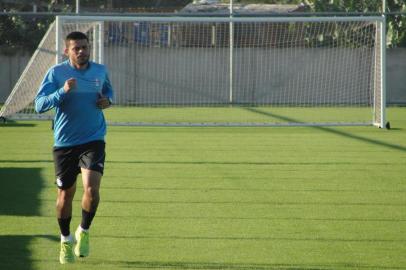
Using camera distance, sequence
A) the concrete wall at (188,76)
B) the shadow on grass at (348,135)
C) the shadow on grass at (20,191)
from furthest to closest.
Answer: the concrete wall at (188,76)
the shadow on grass at (348,135)
the shadow on grass at (20,191)

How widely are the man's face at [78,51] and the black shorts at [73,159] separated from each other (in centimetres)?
70

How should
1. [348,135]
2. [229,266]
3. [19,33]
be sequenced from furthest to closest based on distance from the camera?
[19,33]
[348,135]
[229,266]

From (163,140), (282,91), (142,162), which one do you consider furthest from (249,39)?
(142,162)

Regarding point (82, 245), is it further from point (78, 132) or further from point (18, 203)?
point (18, 203)

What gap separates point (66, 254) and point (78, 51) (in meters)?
1.69

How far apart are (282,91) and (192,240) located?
22.5 m

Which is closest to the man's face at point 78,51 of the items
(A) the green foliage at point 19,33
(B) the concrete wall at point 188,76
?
(B) the concrete wall at point 188,76

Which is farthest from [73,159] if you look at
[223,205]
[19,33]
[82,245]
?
[19,33]

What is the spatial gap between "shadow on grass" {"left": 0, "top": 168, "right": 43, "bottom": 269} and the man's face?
170 cm

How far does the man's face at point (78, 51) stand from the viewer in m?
8.33

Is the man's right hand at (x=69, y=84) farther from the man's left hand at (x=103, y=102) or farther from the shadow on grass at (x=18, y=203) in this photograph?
the shadow on grass at (x=18, y=203)

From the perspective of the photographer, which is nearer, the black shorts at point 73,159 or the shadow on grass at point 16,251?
the shadow on grass at point 16,251

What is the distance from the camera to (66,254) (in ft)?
27.1

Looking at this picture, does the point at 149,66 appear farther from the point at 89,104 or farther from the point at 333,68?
the point at 89,104
